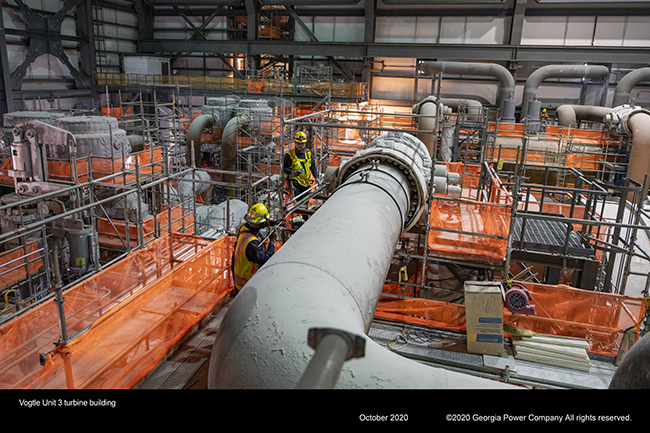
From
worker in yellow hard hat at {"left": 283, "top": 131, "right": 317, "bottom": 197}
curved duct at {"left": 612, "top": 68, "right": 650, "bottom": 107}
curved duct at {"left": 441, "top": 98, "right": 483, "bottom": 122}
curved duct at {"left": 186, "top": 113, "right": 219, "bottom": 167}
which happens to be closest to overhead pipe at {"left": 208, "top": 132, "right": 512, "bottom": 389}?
worker in yellow hard hat at {"left": 283, "top": 131, "right": 317, "bottom": 197}

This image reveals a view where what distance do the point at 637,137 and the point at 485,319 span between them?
15.2m

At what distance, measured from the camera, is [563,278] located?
33.8 ft

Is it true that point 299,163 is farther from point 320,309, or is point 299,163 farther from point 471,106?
point 471,106

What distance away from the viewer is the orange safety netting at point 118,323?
4.85m

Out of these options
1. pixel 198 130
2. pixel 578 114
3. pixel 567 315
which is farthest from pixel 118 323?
pixel 578 114

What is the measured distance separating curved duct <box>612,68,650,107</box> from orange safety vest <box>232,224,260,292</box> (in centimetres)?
2426

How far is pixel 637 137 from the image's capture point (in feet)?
56.2

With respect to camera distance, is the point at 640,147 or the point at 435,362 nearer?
the point at 435,362

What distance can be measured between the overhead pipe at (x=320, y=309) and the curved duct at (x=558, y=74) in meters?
23.0

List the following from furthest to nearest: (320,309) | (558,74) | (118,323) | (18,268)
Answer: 1. (558,74)
2. (18,268)
3. (118,323)
4. (320,309)

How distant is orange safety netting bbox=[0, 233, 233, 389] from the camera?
4848 mm

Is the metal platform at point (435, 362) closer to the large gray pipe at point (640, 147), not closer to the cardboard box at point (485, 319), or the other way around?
the cardboard box at point (485, 319)
